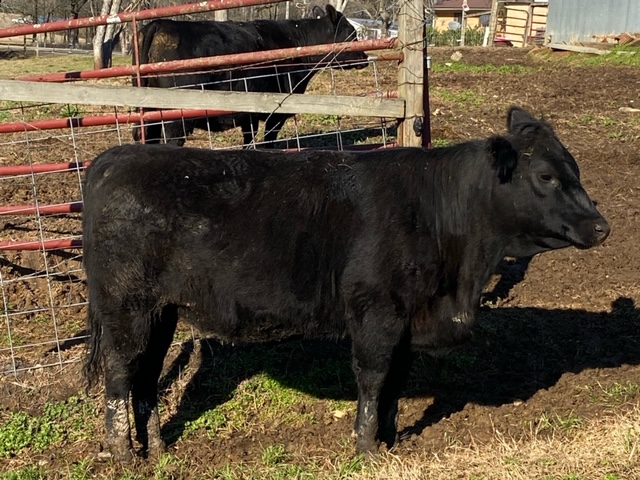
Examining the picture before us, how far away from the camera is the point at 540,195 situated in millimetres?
4879

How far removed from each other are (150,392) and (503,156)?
111 inches

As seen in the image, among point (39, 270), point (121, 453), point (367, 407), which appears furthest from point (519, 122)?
point (39, 270)

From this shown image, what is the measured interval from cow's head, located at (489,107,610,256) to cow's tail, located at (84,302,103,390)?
2.64 meters

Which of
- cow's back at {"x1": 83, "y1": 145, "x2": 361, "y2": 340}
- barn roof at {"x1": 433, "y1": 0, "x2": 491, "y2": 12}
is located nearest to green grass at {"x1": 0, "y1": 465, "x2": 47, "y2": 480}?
cow's back at {"x1": 83, "y1": 145, "x2": 361, "y2": 340}

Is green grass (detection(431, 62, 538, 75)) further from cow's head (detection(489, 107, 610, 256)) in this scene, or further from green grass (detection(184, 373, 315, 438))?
cow's head (detection(489, 107, 610, 256))

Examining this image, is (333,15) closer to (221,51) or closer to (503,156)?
(221,51)

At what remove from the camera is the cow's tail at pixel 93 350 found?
515 centimetres

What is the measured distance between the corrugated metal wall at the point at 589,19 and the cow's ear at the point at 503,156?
81.5 ft

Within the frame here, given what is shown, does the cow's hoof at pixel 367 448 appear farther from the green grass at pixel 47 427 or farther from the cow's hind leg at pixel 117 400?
the green grass at pixel 47 427

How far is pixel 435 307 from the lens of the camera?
5.00m

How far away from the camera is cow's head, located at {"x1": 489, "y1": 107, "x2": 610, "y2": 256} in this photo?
4.79 metres

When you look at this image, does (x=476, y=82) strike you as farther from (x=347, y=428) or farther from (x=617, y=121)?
(x=347, y=428)

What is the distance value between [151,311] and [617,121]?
10.8 m

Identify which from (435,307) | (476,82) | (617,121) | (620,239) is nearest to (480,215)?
(435,307)
